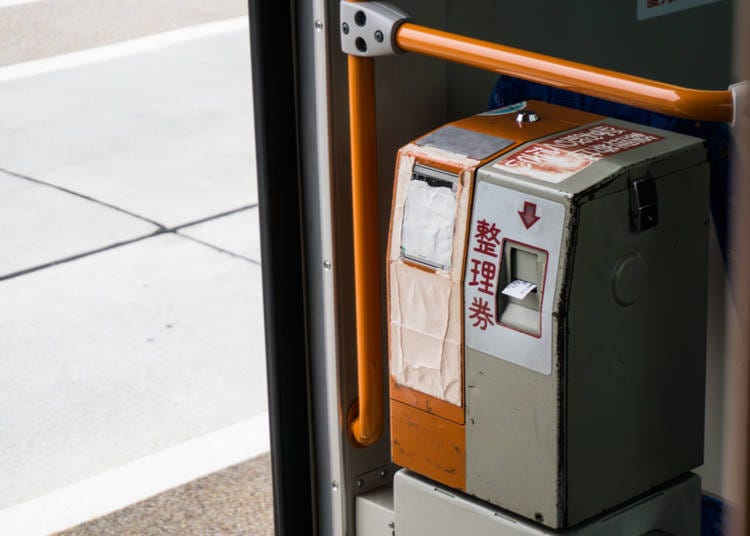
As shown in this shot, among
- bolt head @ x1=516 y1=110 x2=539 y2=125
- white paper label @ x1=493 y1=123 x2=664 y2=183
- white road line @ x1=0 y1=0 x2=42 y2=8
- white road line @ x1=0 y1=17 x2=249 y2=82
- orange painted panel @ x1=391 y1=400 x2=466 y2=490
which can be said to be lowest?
white road line @ x1=0 y1=17 x2=249 y2=82

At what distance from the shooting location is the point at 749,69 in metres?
1.48

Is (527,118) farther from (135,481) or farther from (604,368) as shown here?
(135,481)

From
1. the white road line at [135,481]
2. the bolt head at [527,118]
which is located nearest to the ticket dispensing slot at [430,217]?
the bolt head at [527,118]

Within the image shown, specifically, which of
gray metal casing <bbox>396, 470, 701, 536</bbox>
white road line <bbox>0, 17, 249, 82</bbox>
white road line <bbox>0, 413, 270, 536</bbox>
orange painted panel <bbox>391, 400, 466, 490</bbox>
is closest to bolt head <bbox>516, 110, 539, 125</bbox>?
orange painted panel <bbox>391, 400, 466, 490</bbox>

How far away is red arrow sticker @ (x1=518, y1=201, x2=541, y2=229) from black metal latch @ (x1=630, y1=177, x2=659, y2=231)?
0.17m

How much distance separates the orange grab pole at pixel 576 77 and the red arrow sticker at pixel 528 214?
21cm

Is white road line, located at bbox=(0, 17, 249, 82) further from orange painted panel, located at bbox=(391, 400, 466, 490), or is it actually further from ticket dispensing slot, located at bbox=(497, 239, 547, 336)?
ticket dispensing slot, located at bbox=(497, 239, 547, 336)

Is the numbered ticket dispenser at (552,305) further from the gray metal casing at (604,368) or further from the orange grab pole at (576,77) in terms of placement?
the orange grab pole at (576,77)

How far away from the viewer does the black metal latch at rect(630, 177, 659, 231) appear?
2.34m

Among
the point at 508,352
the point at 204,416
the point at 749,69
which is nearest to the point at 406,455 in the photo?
the point at 508,352

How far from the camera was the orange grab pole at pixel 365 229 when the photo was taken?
264 cm

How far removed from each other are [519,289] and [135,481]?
6.28 feet

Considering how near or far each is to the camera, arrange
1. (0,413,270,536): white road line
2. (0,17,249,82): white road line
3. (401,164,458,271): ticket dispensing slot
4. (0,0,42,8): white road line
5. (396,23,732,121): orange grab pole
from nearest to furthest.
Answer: (396,23,732,121): orange grab pole → (401,164,458,271): ticket dispensing slot → (0,413,270,536): white road line → (0,17,249,82): white road line → (0,0,42,8): white road line

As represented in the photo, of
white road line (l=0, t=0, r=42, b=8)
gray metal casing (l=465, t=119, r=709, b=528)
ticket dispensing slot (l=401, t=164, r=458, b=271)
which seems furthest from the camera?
white road line (l=0, t=0, r=42, b=8)
